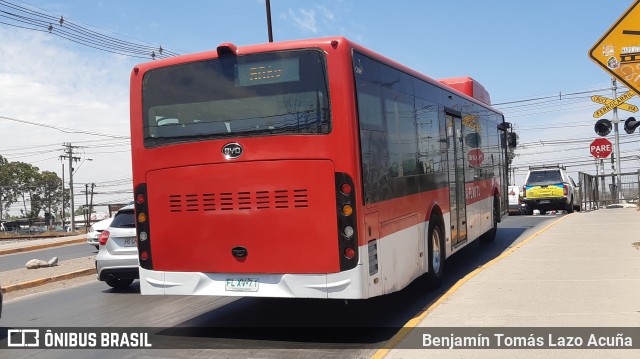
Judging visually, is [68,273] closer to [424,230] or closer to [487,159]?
[424,230]

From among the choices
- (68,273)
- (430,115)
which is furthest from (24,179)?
(430,115)

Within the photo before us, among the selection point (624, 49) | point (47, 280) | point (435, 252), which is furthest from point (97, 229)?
point (624, 49)

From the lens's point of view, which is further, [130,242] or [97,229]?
[97,229]

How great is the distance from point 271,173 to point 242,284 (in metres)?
1.26

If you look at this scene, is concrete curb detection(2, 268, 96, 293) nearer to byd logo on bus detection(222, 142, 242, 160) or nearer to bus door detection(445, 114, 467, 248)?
byd logo on bus detection(222, 142, 242, 160)

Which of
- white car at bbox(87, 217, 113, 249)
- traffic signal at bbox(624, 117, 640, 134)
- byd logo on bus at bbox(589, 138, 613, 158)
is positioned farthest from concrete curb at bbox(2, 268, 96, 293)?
byd logo on bus at bbox(589, 138, 613, 158)

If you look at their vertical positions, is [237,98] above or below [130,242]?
above

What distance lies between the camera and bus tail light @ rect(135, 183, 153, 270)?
284 inches

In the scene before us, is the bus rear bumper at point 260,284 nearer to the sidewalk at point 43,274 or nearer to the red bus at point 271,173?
the red bus at point 271,173

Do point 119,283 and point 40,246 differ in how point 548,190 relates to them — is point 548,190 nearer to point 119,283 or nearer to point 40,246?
point 119,283

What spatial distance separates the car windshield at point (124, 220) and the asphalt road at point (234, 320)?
1215 mm

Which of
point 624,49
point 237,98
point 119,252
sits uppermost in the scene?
point 624,49

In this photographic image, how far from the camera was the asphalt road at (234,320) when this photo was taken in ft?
21.2

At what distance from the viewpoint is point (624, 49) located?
724cm
